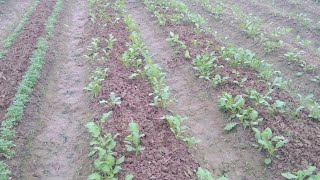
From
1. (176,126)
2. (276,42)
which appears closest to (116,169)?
(176,126)

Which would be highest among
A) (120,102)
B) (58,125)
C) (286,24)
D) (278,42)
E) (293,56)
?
(120,102)

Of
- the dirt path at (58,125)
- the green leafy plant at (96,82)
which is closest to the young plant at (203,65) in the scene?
the green leafy plant at (96,82)

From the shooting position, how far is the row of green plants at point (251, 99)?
596 centimetres

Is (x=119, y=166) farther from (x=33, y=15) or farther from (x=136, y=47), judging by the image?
→ (x=33, y=15)

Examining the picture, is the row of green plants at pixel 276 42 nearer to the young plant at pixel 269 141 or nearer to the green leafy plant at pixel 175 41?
the green leafy plant at pixel 175 41

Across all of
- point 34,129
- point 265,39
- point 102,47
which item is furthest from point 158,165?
point 265,39

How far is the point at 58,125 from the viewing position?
736 centimetres

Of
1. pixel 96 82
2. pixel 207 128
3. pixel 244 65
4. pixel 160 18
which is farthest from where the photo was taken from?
pixel 160 18

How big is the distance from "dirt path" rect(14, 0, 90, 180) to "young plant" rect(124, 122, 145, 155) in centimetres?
95

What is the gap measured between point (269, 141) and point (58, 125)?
4.64m

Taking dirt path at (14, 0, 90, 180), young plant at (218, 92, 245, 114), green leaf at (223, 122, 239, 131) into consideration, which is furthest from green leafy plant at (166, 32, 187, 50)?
green leaf at (223, 122, 239, 131)

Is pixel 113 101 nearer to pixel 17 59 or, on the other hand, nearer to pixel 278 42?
pixel 17 59

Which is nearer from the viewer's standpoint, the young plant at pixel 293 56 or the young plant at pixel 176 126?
the young plant at pixel 176 126

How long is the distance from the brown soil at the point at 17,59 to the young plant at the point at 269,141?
5598 mm
